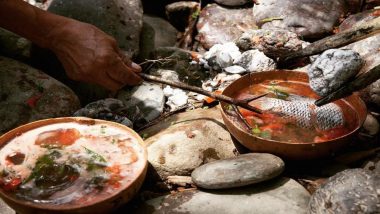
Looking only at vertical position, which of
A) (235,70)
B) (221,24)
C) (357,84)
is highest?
(357,84)

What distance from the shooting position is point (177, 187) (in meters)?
3.59

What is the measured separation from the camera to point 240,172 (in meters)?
3.21

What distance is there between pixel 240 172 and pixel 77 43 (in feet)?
5.80

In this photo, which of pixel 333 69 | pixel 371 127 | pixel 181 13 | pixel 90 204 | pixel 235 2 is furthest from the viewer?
pixel 181 13

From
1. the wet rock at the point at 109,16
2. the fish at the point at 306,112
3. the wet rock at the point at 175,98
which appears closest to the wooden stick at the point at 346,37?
the fish at the point at 306,112

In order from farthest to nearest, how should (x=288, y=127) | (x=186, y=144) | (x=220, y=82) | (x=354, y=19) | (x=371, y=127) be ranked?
(x=354, y=19)
(x=220, y=82)
(x=371, y=127)
(x=186, y=144)
(x=288, y=127)

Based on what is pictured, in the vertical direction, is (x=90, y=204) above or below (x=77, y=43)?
below

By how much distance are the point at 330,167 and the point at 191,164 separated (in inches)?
50.2

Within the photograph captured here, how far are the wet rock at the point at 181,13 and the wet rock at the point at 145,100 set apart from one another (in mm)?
2197

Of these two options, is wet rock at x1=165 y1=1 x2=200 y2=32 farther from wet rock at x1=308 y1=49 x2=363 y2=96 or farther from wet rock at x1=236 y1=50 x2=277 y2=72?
wet rock at x1=308 y1=49 x2=363 y2=96

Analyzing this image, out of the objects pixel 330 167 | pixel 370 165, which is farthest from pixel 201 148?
pixel 370 165

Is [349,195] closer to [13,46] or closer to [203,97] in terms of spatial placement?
[203,97]

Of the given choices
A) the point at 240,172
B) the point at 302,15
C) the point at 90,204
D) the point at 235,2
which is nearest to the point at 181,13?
the point at 235,2

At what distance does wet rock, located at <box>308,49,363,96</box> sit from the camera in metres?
3.20
